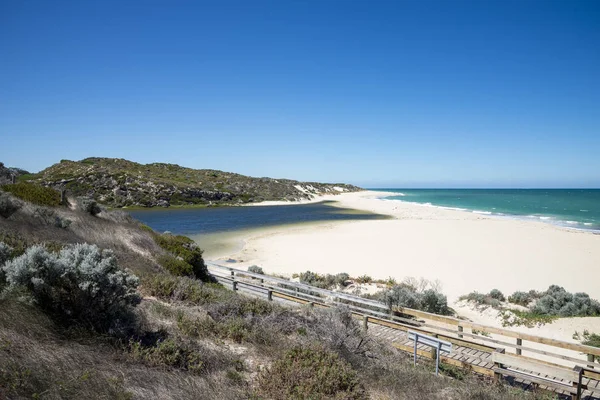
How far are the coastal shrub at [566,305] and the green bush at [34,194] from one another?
20.3 metres

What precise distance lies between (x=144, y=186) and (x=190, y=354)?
71.0 meters

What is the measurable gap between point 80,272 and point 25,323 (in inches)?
33.7

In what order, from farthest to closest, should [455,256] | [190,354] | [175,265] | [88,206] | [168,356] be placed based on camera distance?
[455,256] → [88,206] → [175,265] → [190,354] → [168,356]

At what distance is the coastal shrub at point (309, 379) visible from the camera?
14.8ft

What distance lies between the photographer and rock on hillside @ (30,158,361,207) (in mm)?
64438

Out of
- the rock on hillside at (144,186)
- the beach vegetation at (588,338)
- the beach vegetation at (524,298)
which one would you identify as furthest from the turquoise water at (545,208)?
the rock on hillside at (144,186)

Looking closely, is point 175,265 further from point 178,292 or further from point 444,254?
point 444,254

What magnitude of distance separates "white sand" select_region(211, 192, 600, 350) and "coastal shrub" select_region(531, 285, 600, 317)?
1278 mm

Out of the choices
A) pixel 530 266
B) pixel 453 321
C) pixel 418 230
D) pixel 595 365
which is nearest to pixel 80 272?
pixel 453 321

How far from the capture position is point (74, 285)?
5016 mm

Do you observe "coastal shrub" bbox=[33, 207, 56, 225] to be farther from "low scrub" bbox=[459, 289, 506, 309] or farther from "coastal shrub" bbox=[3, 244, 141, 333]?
"low scrub" bbox=[459, 289, 506, 309]

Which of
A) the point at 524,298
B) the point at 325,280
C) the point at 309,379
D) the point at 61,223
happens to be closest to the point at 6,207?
the point at 61,223

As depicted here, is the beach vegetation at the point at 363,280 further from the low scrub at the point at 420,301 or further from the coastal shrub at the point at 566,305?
the coastal shrub at the point at 566,305

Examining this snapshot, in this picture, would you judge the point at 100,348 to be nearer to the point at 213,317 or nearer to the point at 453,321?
the point at 213,317
